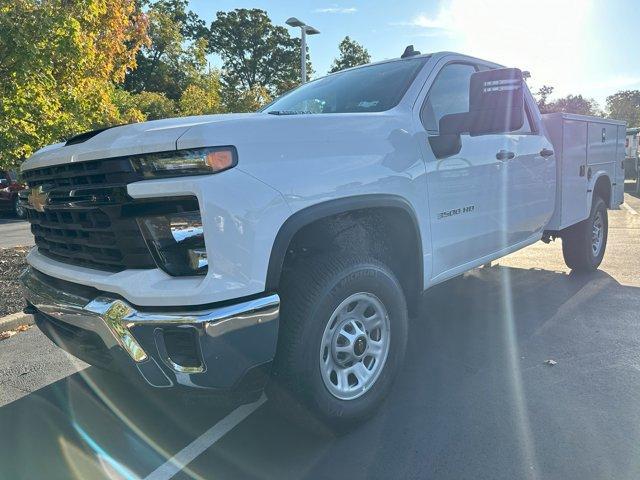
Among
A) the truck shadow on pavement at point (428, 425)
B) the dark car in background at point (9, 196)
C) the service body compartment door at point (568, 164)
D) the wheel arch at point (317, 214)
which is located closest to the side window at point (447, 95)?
the wheel arch at point (317, 214)

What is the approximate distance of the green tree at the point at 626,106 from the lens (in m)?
56.2

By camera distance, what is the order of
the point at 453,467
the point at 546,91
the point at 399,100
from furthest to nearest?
the point at 546,91 → the point at 399,100 → the point at 453,467

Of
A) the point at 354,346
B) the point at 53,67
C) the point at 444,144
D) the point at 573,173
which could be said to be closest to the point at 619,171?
the point at 573,173

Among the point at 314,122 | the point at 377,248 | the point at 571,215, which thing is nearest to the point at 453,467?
the point at 377,248

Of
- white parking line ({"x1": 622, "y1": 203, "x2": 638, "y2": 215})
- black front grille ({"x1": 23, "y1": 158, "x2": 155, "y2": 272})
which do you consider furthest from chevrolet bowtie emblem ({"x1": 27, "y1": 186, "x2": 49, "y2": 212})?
white parking line ({"x1": 622, "y1": 203, "x2": 638, "y2": 215})

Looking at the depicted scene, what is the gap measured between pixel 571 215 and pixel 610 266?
6.10ft

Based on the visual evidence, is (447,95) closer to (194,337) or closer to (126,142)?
(126,142)

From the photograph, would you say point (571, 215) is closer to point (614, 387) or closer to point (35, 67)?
point (614, 387)

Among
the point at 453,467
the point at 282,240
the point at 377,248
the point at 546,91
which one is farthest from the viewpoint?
the point at 546,91

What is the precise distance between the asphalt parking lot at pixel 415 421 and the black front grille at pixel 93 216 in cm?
79

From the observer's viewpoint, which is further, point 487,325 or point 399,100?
point 487,325

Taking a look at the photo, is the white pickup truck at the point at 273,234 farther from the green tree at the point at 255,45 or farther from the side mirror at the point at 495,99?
the green tree at the point at 255,45

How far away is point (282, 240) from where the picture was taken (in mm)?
2197

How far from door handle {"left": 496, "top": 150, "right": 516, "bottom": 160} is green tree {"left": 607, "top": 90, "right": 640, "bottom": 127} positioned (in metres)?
60.3
